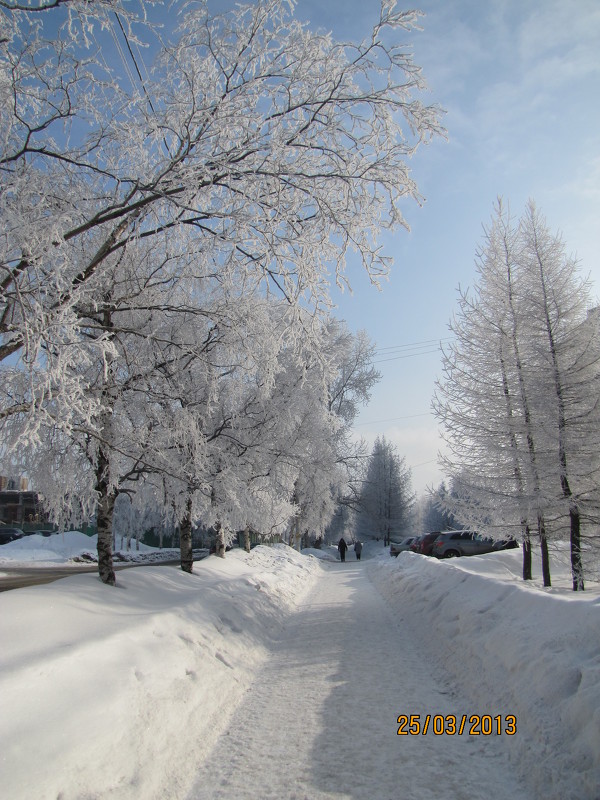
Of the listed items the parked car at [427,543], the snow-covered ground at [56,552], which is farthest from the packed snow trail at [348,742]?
the snow-covered ground at [56,552]

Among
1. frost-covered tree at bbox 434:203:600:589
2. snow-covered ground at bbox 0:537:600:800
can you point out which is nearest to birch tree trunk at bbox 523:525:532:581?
frost-covered tree at bbox 434:203:600:589

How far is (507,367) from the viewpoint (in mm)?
12102

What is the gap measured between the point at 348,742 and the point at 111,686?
1896mm

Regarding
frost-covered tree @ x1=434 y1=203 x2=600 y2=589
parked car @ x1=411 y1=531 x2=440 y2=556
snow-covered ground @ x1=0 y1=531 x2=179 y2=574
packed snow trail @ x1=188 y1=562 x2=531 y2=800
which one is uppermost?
frost-covered tree @ x1=434 y1=203 x2=600 y2=589

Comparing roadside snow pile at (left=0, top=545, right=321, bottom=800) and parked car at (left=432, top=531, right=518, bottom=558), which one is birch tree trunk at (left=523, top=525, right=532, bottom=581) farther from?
parked car at (left=432, top=531, right=518, bottom=558)

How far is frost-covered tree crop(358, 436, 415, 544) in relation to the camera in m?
56.5

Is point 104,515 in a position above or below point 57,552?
above

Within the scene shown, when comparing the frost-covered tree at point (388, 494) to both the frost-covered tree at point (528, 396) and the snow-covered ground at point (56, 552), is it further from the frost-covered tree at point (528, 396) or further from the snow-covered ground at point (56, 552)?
the frost-covered tree at point (528, 396)

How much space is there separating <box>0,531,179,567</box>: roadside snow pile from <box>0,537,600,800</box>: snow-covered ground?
24114 millimetres

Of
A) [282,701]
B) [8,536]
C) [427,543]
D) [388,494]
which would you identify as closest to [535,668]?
[282,701]

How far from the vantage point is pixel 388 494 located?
57.2m
